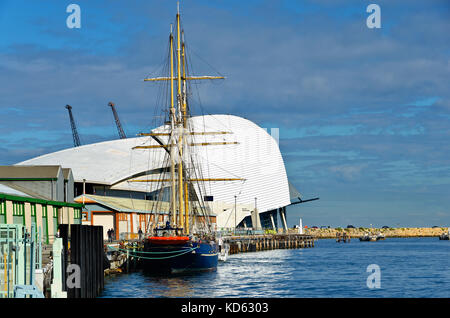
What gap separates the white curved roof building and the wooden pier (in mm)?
13098

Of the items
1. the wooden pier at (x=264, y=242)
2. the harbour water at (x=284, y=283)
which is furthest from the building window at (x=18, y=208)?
the wooden pier at (x=264, y=242)

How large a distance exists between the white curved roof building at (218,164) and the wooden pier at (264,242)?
13098 mm

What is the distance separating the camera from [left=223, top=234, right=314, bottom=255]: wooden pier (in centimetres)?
10688

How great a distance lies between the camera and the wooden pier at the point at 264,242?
107 meters

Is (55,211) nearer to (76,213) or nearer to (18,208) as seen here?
(76,213)

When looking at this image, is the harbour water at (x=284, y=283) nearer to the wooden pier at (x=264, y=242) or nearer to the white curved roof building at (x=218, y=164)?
the wooden pier at (x=264, y=242)

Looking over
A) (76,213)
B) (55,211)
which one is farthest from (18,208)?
(76,213)

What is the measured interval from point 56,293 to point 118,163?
311 ft

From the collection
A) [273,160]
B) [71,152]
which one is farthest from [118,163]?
[273,160]

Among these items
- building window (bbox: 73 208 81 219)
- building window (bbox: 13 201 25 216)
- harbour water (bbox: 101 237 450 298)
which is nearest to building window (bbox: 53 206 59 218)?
building window (bbox: 73 208 81 219)

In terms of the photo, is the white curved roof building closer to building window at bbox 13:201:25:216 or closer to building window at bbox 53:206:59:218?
building window at bbox 53:206:59:218

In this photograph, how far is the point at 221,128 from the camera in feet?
538

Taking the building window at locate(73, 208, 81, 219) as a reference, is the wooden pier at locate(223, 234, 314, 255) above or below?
below
